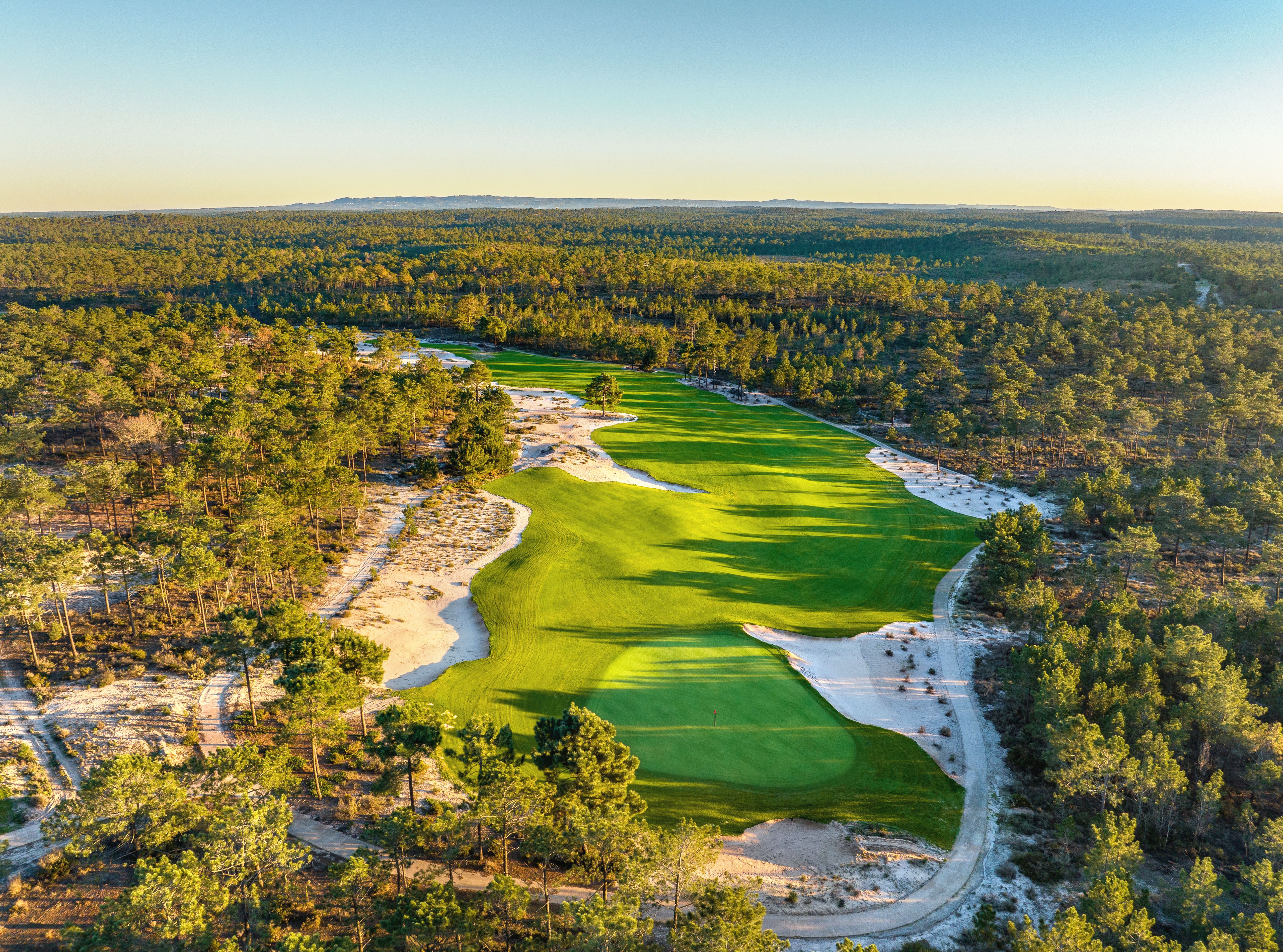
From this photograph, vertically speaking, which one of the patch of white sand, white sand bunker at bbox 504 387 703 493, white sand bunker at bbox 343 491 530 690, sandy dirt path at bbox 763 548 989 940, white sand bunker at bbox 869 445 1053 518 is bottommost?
sandy dirt path at bbox 763 548 989 940

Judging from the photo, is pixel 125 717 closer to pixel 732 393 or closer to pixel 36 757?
pixel 36 757

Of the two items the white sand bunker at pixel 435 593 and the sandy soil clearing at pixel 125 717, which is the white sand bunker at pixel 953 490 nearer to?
the white sand bunker at pixel 435 593

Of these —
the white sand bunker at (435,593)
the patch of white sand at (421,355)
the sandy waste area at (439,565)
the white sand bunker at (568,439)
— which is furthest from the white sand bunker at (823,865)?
the patch of white sand at (421,355)

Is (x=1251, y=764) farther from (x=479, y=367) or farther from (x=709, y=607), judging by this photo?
(x=479, y=367)

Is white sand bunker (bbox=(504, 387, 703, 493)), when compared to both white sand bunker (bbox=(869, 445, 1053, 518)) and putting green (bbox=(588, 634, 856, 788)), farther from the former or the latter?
putting green (bbox=(588, 634, 856, 788))

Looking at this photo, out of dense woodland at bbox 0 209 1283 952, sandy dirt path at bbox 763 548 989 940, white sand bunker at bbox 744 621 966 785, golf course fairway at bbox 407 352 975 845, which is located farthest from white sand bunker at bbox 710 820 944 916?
white sand bunker at bbox 744 621 966 785

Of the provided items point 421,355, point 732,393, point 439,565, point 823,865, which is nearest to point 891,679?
point 823,865

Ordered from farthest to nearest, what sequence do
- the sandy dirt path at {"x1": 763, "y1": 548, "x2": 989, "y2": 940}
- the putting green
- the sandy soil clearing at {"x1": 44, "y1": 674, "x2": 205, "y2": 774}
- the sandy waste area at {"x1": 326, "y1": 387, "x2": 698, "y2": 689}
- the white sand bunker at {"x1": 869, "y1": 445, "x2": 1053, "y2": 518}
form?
the white sand bunker at {"x1": 869, "y1": 445, "x2": 1053, "y2": 518} → the sandy waste area at {"x1": 326, "y1": 387, "x2": 698, "y2": 689} → the putting green → the sandy soil clearing at {"x1": 44, "y1": 674, "x2": 205, "y2": 774} → the sandy dirt path at {"x1": 763, "y1": 548, "x2": 989, "y2": 940}

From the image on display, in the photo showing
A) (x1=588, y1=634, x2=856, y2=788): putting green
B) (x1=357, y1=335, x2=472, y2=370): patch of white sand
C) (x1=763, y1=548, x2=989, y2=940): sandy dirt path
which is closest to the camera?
(x1=763, y1=548, x2=989, y2=940): sandy dirt path
